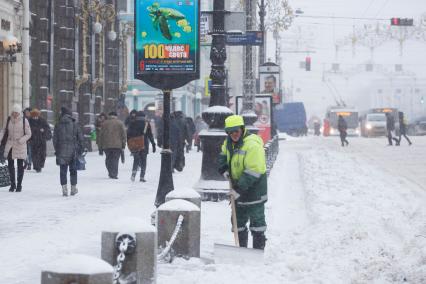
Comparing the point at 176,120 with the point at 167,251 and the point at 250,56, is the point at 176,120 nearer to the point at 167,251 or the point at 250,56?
the point at 250,56

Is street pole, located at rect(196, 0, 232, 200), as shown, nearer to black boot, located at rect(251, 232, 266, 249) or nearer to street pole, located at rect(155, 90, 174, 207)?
street pole, located at rect(155, 90, 174, 207)

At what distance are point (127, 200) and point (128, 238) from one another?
8.96 m

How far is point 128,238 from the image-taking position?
696cm

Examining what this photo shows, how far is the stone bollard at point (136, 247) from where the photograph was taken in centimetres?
698

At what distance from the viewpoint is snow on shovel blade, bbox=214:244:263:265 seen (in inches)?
347

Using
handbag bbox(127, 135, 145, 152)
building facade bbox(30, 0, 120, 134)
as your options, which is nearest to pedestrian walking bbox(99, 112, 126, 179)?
handbag bbox(127, 135, 145, 152)

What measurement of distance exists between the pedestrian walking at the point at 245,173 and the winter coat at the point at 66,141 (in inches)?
286

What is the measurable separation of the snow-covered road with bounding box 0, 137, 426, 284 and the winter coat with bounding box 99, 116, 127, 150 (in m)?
0.79

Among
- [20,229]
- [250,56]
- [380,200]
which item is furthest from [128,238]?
[250,56]

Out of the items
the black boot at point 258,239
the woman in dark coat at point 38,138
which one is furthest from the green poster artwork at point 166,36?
the woman in dark coat at point 38,138

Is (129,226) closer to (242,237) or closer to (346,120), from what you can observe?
(242,237)

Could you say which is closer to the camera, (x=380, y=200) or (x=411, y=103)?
(x=380, y=200)

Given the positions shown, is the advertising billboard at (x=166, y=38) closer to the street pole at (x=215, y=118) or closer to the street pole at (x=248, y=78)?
the street pole at (x=215, y=118)

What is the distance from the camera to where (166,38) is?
1211 centimetres
